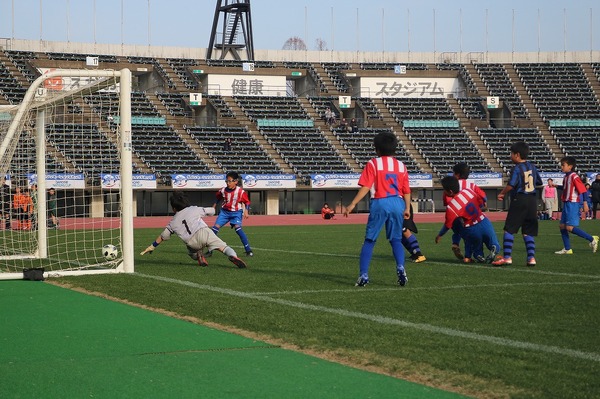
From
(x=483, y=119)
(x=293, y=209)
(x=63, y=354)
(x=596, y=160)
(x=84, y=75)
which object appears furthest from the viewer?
(x=483, y=119)

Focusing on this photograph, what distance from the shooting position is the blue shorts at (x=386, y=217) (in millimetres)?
10586

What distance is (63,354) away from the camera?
639 cm

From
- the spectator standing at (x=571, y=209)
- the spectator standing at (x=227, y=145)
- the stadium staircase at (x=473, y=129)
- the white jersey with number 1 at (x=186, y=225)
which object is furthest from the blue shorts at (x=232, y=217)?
the stadium staircase at (x=473, y=129)

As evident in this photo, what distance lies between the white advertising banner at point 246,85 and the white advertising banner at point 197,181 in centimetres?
1230

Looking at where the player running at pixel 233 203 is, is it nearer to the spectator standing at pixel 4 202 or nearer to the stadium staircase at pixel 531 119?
the spectator standing at pixel 4 202

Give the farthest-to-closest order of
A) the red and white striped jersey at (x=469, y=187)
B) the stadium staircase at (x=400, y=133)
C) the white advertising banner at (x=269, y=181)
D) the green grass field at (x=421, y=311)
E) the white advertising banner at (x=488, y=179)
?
the stadium staircase at (x=400, y=133)
the white advertising banner at (x=488, y=179)
the white advertising banner at (x=269, y=181)
the red and white striped jersey at (x=469, y=187)
the green grass field at (x=421, y=311)

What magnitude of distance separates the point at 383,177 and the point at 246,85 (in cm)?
5148

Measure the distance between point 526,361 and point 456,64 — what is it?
205 feet

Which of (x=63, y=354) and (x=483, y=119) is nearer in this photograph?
(x=63, y=354)

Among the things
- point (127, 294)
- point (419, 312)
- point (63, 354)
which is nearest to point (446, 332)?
point (419, 312)

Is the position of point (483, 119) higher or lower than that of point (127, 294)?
higher

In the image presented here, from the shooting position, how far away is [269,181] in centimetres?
5016

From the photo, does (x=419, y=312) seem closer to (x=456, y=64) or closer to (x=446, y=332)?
(x=446, y=332)

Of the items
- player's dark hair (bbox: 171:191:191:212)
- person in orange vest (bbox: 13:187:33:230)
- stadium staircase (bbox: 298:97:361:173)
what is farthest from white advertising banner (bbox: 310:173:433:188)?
player's dark hair (bbox: 171:191:191:212)
